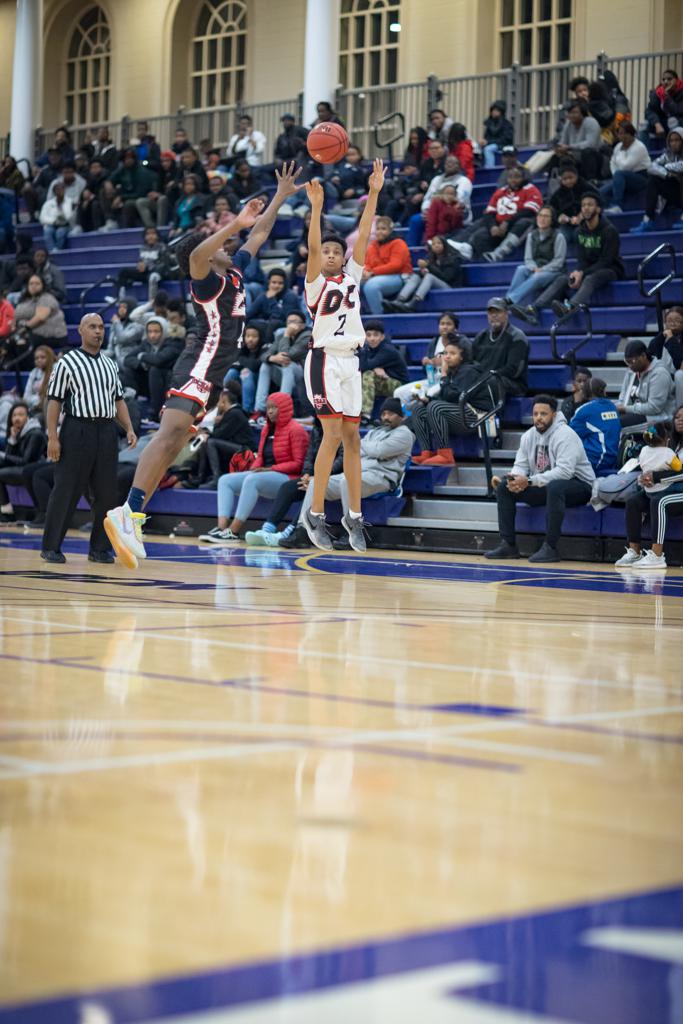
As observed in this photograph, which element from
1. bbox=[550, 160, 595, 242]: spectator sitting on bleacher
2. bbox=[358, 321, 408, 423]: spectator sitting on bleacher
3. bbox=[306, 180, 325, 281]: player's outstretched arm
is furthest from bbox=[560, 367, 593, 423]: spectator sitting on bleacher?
bbox=[306, 180, 325, 281]: player's outstretched arm

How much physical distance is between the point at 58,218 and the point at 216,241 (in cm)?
1381

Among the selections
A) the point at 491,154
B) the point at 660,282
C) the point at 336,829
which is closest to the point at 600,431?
the point at 660,282

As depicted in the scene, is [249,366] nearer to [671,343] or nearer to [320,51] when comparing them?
[671,343]

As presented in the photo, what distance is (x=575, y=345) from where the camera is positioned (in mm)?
12414

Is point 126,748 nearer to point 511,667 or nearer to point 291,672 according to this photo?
point 291,672

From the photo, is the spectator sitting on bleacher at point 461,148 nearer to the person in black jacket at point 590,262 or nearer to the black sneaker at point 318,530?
the person in black jacket at point 590,262

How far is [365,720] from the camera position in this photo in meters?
3.07

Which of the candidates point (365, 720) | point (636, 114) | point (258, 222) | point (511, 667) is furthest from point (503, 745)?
point (636, 114)

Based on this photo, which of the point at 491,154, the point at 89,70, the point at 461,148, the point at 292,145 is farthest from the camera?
the point at 89,70

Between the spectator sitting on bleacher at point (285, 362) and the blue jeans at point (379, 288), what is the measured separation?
3.63ft

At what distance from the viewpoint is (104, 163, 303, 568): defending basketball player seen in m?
7.31

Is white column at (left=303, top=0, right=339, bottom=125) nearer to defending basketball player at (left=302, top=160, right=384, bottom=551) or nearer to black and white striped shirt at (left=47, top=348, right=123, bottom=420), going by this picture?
defending basketball player at (left=302, top=160, right=384, bottom=551)

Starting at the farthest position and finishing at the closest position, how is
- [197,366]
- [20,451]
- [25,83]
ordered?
1. [25,83]
2. [20,451]
3. [197,366]

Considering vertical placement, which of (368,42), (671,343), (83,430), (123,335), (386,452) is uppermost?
(368,42)
